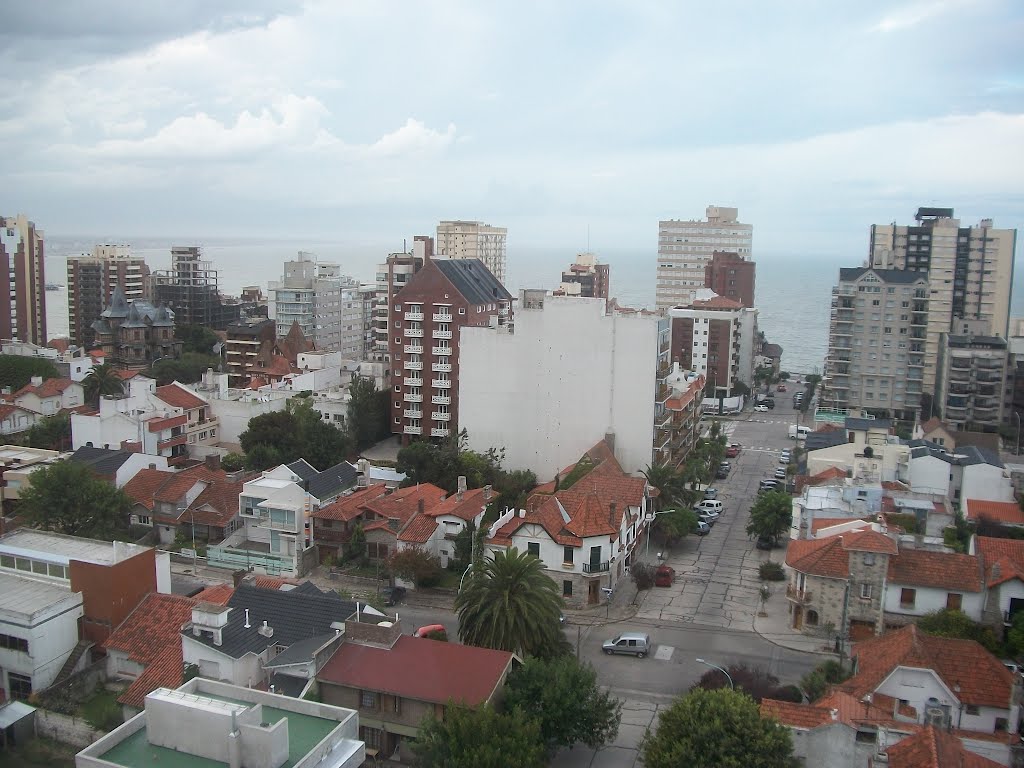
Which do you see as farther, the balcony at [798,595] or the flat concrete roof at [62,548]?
the balcony at [798,595]

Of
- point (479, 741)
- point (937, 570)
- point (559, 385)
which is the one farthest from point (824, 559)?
point (559, 385)

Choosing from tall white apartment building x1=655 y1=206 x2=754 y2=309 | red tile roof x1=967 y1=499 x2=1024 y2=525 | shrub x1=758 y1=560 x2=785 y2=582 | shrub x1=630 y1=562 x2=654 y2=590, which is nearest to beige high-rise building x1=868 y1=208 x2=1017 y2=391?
tall white apartment building x1=655 y1=206 x2=754 y2=309

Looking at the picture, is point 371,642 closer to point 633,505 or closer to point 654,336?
point 633,505

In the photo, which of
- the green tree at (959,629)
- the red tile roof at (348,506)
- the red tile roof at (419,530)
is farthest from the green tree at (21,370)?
the green tree at (959,629)

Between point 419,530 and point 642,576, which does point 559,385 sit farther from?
point 642,576

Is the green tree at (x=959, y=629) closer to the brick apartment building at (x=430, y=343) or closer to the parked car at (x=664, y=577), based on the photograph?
the parked car at (x=664, y=577)

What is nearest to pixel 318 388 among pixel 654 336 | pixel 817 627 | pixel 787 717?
pixel 654 336

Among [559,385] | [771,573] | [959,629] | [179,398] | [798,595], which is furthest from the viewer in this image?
[179,398]
